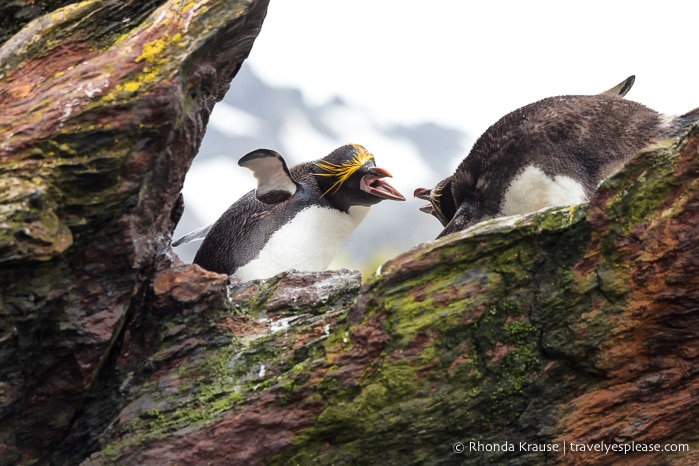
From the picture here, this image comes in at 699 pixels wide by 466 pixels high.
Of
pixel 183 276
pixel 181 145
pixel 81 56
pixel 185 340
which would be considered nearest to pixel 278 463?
pixel 185 340

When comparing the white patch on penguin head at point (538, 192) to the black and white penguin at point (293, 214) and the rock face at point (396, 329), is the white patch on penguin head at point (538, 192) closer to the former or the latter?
the rock face at point (396, 329)

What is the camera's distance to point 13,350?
4172 millimetres

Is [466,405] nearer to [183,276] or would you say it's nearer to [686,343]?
[686,343]

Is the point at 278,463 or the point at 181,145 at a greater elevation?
the point at 181,145

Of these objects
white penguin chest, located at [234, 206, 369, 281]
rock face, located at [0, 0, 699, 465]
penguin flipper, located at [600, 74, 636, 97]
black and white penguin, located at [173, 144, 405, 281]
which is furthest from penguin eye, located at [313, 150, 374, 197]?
rock face, located at [0, 0, 699, 465]

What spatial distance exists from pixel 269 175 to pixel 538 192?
2.80 m

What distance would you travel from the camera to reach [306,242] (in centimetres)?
767

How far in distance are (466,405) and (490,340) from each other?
0.40m

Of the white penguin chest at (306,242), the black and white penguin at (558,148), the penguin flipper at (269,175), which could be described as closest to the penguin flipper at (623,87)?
the black and white penguin at (558,148)

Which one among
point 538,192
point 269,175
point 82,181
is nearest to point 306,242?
point 269,175

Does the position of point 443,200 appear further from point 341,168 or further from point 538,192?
point 538,192

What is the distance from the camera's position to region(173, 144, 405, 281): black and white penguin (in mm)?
7363

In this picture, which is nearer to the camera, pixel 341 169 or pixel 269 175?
pixel 269 175

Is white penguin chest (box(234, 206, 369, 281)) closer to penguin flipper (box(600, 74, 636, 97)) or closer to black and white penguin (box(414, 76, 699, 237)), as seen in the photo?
black and white penguin (box(414, 76, 699, 237))
